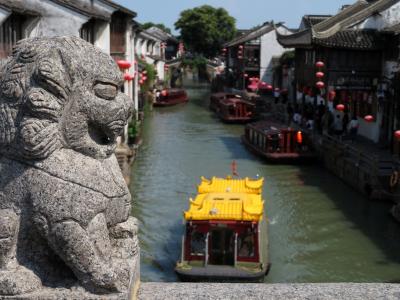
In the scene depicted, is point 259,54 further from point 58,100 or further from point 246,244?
point 58,100

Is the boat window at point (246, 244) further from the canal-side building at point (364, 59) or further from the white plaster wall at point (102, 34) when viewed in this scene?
the white plaster wall at point (102, 34)

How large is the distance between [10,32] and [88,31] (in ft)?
18.2

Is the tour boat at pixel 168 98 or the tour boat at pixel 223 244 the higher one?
the tour boat at pixel 168 98

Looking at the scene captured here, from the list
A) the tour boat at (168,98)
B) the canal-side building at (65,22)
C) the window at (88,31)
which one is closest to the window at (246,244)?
the canal-side building at (65,22)

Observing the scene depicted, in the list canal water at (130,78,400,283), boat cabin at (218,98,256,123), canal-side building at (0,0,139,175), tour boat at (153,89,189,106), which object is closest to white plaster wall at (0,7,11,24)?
canal-side building at (0,0,139,175)

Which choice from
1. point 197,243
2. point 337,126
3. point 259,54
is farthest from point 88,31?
point 259,54

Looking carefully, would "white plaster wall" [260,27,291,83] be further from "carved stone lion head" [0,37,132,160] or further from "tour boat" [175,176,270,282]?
"carved stone lion head" [0,37,132,160]

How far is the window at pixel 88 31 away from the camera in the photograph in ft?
70.3

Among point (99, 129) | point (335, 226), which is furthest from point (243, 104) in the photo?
point (99, 129)

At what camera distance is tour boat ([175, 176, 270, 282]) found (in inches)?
456

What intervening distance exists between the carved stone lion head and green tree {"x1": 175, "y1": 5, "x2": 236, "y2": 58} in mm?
72038

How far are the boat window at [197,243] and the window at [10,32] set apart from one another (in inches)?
276

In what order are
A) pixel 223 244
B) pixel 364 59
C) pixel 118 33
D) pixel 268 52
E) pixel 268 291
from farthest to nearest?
pixel 268 52 < pixel 118 33 < pixel 364 59 < pixel 223 244 < pixel 268 291

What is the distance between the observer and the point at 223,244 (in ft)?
40.2
